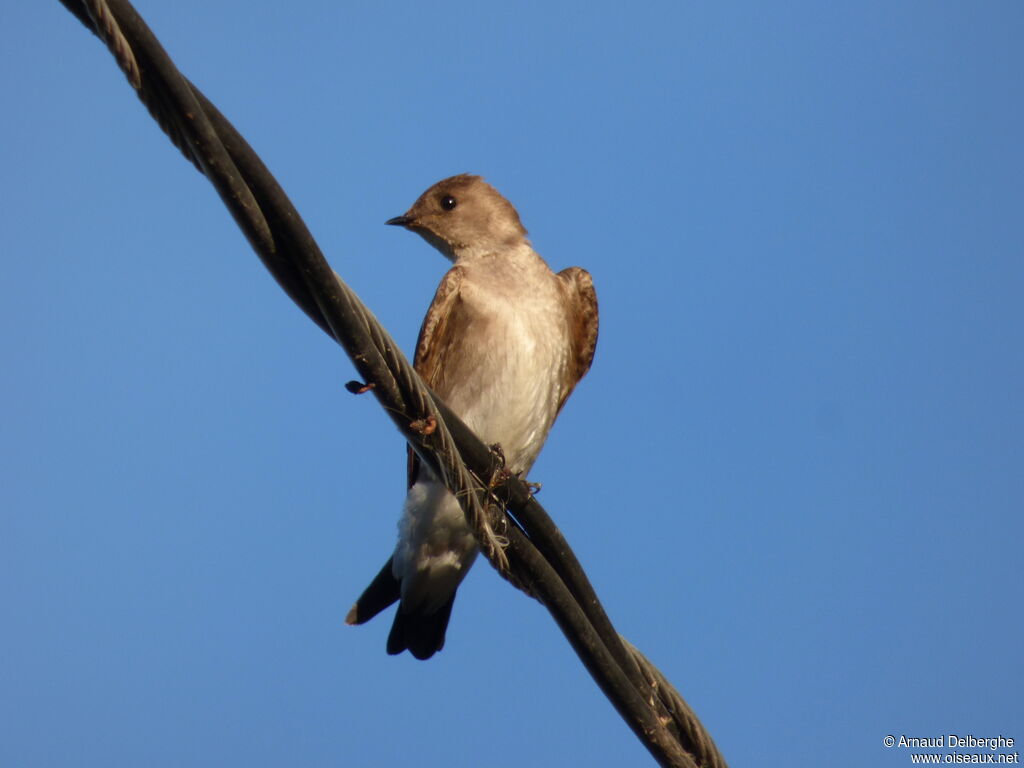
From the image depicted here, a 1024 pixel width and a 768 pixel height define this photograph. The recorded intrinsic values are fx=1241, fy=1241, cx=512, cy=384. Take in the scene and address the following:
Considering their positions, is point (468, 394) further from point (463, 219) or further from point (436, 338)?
point (463, 219)

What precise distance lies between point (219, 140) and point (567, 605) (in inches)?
82.5

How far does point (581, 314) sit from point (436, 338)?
1082 millimetres

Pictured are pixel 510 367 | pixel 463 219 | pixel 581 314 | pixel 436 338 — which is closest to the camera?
pixel 510 367

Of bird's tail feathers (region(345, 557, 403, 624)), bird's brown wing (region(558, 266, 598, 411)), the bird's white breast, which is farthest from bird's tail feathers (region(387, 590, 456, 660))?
bird's brown wing (region(558, 266, 598, 411))

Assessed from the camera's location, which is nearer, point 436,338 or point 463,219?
point 436,338

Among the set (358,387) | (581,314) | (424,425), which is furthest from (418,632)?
(358,387)

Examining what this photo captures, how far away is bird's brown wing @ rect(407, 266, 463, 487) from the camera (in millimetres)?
7062

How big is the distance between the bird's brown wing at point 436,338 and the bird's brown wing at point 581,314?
2.67 ft

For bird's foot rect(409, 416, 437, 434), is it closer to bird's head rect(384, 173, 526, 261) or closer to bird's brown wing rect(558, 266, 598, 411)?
bird's brown wing rect(558, 266, 598, 411)

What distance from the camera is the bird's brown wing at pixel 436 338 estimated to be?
7.06m

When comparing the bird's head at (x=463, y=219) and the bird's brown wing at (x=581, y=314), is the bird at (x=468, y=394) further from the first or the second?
the bird's head at (x=463, y=219)

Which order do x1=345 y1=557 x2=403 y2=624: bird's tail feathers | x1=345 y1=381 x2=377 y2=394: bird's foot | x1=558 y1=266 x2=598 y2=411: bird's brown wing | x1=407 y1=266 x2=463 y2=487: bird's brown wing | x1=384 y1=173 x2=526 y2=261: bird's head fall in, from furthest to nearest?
x1=384 y1=173 x2=526 y2=261: bird's head → x1=558 y1=266 x2=598 y2=411: bird's brown wing → x1=407 y1=266 x2=463 y2=487: bird's brown wing → x1=345 y1=557 x2=403 y2=624: bird's tail feathers → x1=345 y1=381 x2=377 y2=394: bird's foot

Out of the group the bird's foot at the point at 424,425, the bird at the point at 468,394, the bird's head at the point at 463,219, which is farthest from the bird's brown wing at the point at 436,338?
the bird's foot at the point at 424,425

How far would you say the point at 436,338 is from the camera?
23.3 ft
